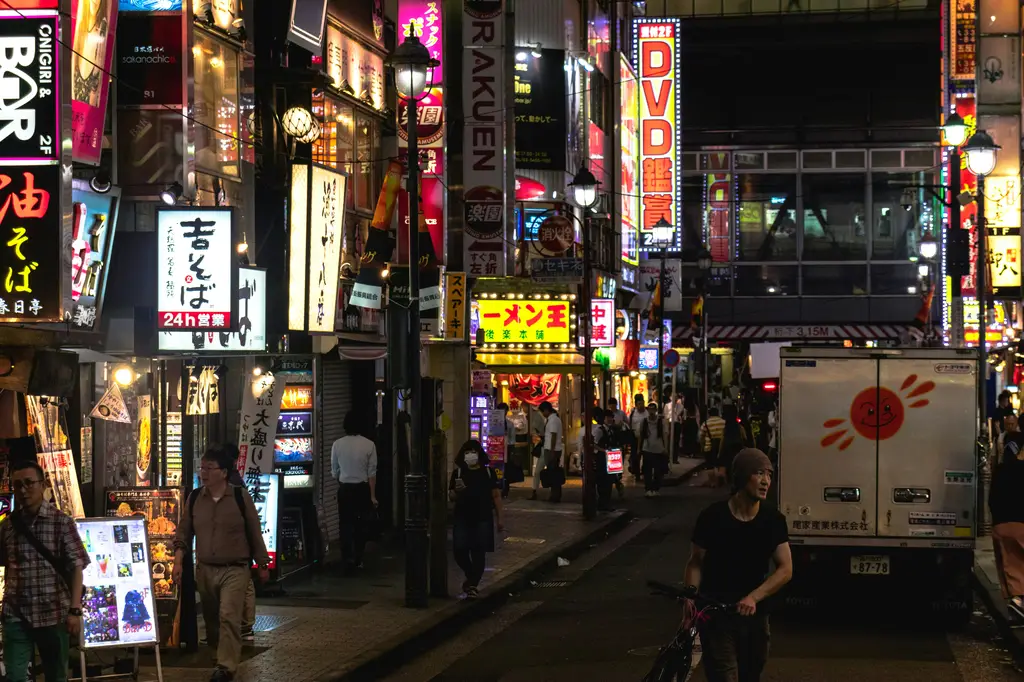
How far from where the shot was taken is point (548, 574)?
20.4 m

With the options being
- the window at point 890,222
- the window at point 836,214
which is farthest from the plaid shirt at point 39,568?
the window at point 890,222

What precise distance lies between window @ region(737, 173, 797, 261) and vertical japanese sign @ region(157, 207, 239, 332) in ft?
169

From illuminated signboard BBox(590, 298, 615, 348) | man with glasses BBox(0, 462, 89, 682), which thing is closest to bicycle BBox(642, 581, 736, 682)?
man with glasses BBox(0, 462, 89, 682)

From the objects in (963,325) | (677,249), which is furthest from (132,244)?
(677,249)

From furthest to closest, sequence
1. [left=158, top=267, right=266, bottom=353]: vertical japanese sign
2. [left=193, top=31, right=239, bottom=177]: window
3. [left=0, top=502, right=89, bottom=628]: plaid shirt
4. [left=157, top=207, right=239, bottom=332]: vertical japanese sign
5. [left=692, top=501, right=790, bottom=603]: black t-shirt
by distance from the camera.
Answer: [left=193, top=31, right=239, bottom=177]: window < [left=158, top=267, right=266, bottom=353]: vertical japanese sign < [left=157, top=207, right=239, bottom=332]: vertical japanese sign < [left=0, top=502, right=89, bottom=628]: plaid shirt < [left=692, top=501, right=790, bottom=603]: black t-shirt

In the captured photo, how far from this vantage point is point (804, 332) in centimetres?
6412

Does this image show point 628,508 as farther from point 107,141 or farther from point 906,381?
point 107,141

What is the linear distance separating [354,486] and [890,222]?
161ft

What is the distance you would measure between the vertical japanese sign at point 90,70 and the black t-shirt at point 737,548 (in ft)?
26.1

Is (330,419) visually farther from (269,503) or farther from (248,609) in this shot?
(248,609)

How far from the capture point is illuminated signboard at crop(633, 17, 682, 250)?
45062 mm

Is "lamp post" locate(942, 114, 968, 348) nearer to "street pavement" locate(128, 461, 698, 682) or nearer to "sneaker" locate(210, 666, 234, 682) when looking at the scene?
"street pavement" locate(128, 461, 698, 682)

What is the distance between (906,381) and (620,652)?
14.1 ft

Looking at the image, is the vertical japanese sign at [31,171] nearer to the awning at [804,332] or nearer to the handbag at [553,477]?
the handbag at [553,477]
